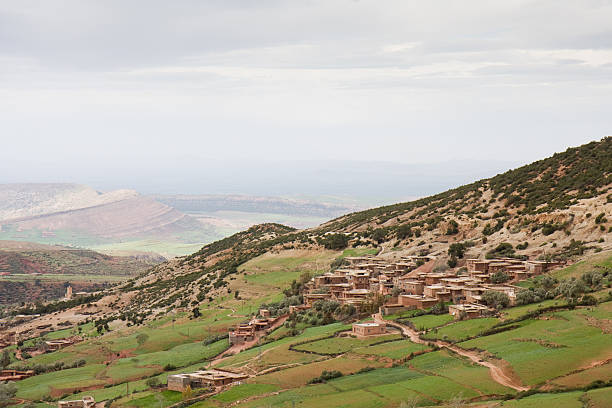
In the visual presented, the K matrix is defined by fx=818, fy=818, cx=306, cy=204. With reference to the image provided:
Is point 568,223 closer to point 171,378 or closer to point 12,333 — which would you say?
point 171,378

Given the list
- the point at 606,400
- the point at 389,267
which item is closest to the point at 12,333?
the point at 389,267

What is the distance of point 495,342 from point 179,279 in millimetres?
68493

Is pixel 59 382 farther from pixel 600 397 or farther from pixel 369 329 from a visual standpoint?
pixel 600 397

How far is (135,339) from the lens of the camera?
7262 cm

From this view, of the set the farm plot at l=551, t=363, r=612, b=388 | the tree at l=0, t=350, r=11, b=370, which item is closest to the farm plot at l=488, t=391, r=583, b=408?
the farm plot at l=551, t=363, r=612, b=388

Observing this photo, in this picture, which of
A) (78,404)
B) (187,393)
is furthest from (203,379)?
(78,404)

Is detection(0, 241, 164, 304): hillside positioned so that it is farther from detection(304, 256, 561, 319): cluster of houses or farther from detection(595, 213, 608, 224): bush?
detection(595, 213, 608, 224): bush

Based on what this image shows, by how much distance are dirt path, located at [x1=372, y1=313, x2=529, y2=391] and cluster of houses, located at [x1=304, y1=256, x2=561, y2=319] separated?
3512 mm

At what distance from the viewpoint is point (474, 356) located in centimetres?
4550

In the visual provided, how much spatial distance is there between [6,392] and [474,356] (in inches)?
1243

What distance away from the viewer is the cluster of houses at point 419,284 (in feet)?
193

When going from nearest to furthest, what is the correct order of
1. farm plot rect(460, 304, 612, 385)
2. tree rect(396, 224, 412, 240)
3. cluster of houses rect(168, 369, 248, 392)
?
farm plot rect(460, 304, 612, 385) < cluster of houses rect(168, 369, 248, 392) < tree rect(396, 224, 412, 240)

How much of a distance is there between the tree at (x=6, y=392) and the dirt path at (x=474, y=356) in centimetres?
2543

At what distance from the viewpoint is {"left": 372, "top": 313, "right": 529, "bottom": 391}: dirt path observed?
40.4m
